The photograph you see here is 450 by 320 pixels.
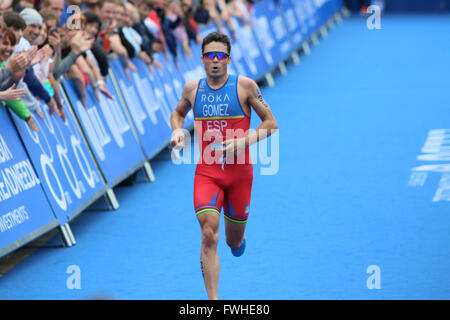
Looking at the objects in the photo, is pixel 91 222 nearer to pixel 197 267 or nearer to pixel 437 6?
pixel 197 267

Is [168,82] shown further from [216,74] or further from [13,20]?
[216,74]

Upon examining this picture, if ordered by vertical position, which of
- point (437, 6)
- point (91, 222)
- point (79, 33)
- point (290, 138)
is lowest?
point (437, 6)

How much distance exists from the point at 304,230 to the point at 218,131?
2839mm

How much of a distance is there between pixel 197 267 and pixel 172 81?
20.3ft

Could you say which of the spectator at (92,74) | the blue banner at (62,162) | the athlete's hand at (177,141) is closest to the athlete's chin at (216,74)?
the athlete's hand at (177,141)

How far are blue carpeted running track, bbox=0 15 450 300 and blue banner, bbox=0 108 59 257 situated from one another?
44 cm

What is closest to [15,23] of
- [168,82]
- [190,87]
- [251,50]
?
[190,87]

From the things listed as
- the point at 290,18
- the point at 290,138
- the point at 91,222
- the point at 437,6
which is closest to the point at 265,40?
the point at 290,18

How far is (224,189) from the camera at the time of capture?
7.21m

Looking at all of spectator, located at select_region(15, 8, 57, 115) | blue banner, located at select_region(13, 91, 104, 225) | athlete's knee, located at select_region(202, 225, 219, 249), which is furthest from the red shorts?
spectator, located at select_region(15, 8, 57, 115)

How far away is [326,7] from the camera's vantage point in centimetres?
3161

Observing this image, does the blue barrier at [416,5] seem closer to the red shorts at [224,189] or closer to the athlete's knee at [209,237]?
the red shorts at [224,189]

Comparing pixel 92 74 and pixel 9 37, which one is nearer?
pixel 9 37

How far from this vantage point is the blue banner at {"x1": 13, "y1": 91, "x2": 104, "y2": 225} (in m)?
9.10
